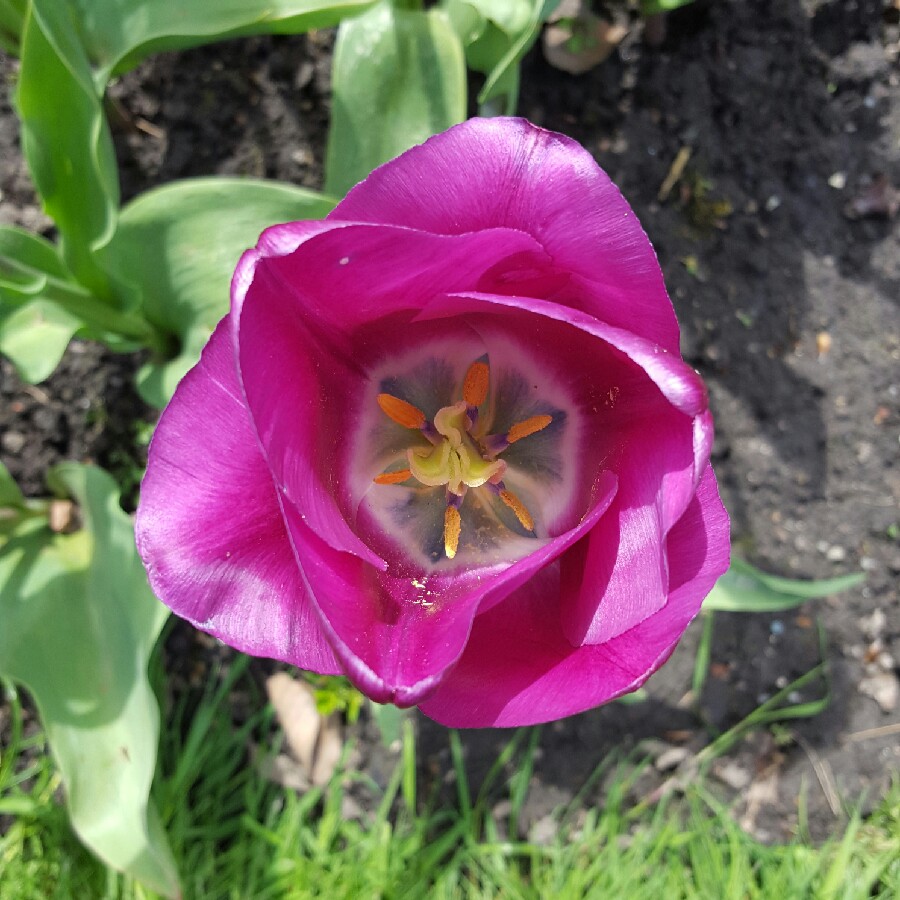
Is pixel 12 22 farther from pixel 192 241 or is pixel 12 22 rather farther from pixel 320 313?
pixel 320 313

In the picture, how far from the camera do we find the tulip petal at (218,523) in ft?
2.24

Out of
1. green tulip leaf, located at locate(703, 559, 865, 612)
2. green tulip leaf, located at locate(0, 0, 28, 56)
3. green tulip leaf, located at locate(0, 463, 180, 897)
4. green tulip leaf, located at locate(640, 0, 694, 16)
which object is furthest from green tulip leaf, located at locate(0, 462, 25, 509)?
green tulip leaf, located at locate(640, 0, 694, 16)

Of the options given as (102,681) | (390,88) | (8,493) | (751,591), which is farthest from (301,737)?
(390,88)

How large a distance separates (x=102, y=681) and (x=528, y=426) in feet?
2.31

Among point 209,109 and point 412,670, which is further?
point 209,109

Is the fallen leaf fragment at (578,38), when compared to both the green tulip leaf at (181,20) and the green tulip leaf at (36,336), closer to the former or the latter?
the green tulip leaf at (181,20)

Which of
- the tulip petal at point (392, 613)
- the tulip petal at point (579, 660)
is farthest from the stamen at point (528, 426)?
the tulip petal at point (579, 660)

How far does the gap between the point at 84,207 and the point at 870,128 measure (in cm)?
144

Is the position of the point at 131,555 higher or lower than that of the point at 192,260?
lower

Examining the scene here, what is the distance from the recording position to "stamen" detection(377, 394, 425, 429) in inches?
35.8

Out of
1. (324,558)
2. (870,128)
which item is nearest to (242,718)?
(324,558)

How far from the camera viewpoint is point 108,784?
1129mm

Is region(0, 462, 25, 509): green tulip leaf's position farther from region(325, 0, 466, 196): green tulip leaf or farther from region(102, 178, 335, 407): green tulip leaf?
region(325, 0, 466, 196): green tulip leaf

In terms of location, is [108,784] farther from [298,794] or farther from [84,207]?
[84,207]
